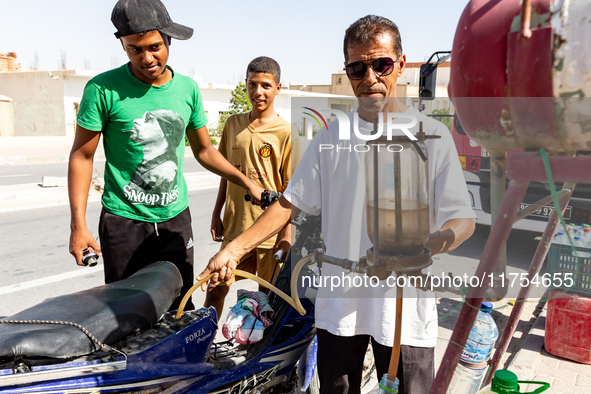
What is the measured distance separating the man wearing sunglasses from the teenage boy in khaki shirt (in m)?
1.47

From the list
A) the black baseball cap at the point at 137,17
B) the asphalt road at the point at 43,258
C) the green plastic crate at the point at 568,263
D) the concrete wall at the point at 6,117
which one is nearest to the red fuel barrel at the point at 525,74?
the green plastic crate at the point at 568,263

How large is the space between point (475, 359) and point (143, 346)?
120 centimetres

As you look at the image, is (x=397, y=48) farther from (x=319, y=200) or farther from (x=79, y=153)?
(x=79, y=153)

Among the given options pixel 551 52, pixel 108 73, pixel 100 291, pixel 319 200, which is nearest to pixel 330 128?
pixel 319 200

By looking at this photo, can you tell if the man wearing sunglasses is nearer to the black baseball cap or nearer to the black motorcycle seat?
the black motorcycle seat

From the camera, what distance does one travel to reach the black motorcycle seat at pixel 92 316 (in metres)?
1.48

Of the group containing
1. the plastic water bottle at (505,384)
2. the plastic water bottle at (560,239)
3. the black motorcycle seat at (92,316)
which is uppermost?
the plastic water bottle at (560,239)

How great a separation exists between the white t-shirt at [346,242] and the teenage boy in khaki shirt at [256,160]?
1.53m

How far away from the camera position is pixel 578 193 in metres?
1.10

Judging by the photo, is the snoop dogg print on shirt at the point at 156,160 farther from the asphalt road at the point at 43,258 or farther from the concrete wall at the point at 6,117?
the concrete wall at the point at 6,117

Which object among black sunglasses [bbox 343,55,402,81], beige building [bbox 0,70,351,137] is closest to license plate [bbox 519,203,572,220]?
black sunglasses [bbox 343,55,402,81]

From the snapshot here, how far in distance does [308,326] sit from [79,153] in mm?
1442

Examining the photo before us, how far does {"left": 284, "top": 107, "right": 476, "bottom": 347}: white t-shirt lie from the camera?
62.2 inches

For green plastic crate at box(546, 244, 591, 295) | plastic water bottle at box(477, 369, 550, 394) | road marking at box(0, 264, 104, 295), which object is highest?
green plastic crate at box(546, 244, 591, 295)
